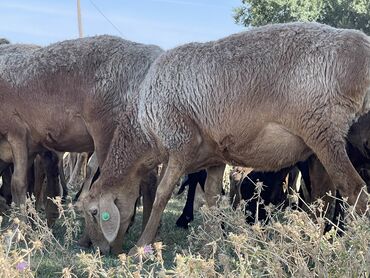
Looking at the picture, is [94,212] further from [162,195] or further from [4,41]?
[4,41]

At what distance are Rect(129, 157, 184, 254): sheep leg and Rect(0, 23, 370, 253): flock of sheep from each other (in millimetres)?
10

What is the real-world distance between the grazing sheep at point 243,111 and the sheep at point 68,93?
418mm

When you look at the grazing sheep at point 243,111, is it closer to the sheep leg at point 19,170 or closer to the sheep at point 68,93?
the sheep at point 68,93

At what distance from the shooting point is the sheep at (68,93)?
7.08m

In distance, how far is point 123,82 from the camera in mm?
7086

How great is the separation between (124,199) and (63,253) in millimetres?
1813

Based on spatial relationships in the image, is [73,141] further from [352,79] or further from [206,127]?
[352,79]

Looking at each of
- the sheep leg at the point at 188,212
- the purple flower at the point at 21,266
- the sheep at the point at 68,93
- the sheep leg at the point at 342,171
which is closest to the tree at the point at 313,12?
the sheep leg at the point at 188,212

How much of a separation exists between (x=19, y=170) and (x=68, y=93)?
40.8 inches

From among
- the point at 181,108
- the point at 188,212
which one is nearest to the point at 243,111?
the point at 181,108

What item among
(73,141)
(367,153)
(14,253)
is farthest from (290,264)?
(73,141)

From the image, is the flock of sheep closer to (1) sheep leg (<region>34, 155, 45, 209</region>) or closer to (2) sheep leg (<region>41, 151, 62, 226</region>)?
(2) sheep leg (<region>41, 151, 62, 226</region>)

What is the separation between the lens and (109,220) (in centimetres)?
657

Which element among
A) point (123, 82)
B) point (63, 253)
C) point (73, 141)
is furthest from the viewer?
point (73, 141)
